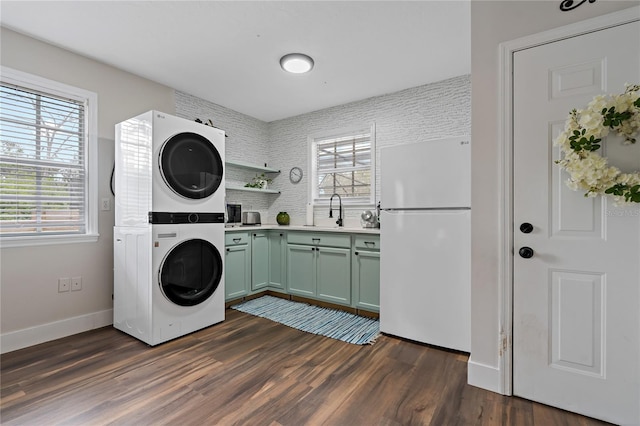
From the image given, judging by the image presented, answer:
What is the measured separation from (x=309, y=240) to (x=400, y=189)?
4.52ft

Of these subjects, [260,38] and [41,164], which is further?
[41,164]

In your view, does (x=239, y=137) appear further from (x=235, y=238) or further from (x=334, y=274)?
(x=334, y=274)

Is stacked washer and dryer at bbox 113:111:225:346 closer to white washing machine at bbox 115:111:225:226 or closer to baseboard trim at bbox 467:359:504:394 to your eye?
white washing machine at bbox 115:111:225:226

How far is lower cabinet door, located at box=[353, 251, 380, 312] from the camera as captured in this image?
3041mm

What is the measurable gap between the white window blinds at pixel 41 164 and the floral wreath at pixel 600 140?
12.3 feet

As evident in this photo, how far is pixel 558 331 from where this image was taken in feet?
5.56

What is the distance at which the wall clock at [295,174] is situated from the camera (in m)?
4.33

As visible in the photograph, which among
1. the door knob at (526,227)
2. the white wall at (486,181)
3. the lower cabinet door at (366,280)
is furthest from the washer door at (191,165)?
the door knob at (526,227)

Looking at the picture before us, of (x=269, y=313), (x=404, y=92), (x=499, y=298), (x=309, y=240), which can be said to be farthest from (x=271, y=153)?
(x=499, y=298)

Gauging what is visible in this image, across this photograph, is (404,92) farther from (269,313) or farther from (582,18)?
(269,313)

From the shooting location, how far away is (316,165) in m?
4.29

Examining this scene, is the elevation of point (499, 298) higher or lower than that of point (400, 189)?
lower

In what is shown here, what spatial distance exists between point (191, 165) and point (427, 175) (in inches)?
81.2

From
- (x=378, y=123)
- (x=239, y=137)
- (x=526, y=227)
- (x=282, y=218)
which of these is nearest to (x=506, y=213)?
(x=526, y=227)
